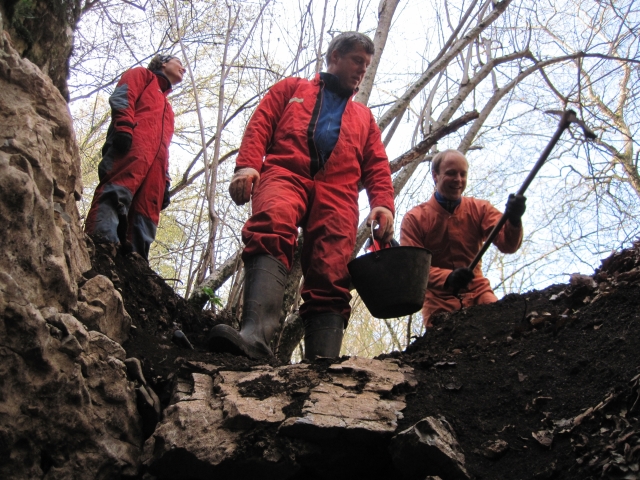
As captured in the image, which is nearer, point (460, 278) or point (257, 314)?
point (257, 314)

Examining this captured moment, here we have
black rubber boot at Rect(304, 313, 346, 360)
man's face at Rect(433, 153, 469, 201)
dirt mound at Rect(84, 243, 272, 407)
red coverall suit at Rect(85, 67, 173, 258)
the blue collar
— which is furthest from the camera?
man's face at Rect(433, 153, 469, 201)

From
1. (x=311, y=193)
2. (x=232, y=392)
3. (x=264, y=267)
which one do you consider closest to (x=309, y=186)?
(x=311, y=193)

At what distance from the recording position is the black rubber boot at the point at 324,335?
3.17 m

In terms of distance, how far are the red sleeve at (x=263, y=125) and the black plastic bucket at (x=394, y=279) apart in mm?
831

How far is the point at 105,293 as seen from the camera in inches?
104

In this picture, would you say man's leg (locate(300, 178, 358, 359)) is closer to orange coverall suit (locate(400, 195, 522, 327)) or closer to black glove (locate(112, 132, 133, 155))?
orange coverall suit (locate(400, 195, 522, 327))

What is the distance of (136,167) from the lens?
165 inches

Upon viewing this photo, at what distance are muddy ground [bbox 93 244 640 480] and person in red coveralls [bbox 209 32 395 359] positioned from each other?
36 centimetres

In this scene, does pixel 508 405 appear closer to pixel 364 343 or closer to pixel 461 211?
pixel 461 211

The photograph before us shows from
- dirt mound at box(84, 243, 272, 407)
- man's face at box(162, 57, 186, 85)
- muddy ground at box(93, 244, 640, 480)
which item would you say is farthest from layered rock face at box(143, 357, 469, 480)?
man's face at box(162, 57, 186, 85)

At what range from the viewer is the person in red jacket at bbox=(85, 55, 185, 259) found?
393cm

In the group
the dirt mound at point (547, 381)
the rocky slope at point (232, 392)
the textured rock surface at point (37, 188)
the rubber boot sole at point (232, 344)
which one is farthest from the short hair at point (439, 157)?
the textured rock surface at point (37, 188)

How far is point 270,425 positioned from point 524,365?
44.6 inches

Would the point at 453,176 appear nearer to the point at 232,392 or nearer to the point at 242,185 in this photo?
the point at 242,185
